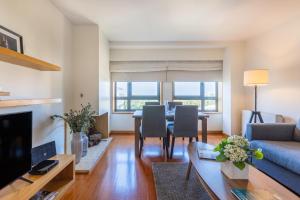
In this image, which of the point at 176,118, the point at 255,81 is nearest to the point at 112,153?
the point at 176,118

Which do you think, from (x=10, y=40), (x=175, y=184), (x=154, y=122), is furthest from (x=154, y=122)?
(x=10, y=40)

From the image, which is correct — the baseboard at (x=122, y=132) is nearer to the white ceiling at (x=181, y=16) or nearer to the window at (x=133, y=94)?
the window at (x=133, y=94)

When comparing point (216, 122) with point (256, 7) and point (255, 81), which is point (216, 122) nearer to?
point (255, 81)

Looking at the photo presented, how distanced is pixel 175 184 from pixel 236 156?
1.05 meters

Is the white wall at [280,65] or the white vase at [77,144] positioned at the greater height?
the white wall at [280,65]

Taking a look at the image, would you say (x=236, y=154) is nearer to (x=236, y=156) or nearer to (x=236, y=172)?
(x=236, y=156)

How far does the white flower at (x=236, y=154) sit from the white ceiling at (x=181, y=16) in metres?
2.14

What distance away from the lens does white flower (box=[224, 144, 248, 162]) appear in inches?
60.4

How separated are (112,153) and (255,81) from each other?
300cm

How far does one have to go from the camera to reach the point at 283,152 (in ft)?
7.13

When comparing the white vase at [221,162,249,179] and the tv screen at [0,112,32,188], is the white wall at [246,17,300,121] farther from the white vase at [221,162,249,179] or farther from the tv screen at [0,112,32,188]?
the tv screen at [0,112,32,188]

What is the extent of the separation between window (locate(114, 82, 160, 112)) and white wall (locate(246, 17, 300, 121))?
2.55m

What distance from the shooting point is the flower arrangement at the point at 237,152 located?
1536mm

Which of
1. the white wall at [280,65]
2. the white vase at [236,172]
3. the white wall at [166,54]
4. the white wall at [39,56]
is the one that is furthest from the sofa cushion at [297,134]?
the white wall at [39,56]
